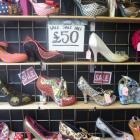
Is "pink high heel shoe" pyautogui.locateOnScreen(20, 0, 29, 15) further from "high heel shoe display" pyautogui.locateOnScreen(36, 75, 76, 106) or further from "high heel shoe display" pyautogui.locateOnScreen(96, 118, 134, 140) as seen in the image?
"high heel shoe display" pyautogui.locateOnScreen(96, 118, 134, 140)

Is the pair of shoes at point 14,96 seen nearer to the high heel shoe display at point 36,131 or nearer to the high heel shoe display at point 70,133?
the high heel shoe display at point 36,131

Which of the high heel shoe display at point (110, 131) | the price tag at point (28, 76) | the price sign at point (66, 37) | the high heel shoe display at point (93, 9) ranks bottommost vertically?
the high heel shoe display at point (110, 131)

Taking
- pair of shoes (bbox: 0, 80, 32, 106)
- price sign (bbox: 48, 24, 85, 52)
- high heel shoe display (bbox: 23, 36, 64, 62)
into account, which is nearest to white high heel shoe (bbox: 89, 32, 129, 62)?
price sign (bbox: 48, 24, 85, 52)

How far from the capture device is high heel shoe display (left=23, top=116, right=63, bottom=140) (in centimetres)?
195

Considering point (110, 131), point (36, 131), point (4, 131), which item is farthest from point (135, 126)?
point (4, 131)

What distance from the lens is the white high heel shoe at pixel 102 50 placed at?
74.2 inches

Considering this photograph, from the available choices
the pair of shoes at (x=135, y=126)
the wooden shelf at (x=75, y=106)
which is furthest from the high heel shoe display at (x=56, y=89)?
the pair of shoes at (x=135, y=126)

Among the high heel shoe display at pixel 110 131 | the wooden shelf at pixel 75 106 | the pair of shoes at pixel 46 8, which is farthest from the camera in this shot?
the high heel shoe display at pixel 110 131

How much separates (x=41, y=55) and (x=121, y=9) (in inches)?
25.3

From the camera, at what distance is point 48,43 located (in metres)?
2.01

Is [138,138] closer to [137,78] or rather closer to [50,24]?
[137,78]

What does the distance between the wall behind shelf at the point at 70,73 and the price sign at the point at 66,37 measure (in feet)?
0.18

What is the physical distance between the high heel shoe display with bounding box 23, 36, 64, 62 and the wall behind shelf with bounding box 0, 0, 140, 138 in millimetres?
142

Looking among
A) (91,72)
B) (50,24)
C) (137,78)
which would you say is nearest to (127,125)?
(137,78)
